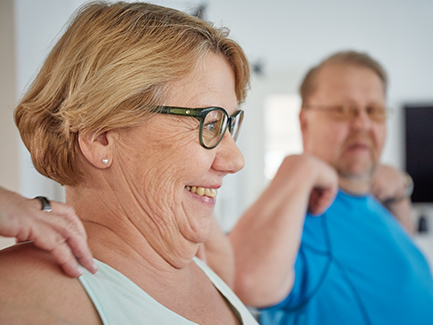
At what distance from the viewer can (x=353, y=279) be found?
1.25 m

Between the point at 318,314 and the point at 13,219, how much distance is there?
95 centimetres

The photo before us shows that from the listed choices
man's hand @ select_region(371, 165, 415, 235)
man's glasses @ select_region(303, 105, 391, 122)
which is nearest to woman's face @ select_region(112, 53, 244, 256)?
man's glasses @ select_region(303, 105, 391, 122)

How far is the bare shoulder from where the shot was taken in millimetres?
520

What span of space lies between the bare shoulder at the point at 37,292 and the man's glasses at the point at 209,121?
27 centimetres

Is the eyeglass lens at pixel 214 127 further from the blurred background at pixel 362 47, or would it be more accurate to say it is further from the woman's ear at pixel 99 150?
the blurred background at pixel 362 47

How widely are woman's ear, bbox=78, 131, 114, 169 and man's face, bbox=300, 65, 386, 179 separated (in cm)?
95

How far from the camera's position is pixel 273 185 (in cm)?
132

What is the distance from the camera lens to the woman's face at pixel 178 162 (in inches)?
26.6

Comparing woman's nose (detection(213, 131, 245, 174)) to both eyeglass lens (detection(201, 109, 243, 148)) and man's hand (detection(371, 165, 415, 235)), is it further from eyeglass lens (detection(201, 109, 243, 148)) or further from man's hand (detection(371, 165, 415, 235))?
man's hand (detection(371, 165, 415, 235))

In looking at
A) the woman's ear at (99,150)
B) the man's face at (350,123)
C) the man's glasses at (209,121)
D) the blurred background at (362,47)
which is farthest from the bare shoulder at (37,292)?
the blurred background at (362,47)

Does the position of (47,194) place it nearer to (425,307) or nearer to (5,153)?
(5,153)

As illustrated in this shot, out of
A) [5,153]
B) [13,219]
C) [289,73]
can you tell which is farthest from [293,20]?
[13,219]

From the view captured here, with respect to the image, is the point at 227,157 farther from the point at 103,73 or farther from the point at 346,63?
the point at 346,63

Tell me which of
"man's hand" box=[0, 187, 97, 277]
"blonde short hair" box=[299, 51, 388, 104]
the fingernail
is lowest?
the fingernail
